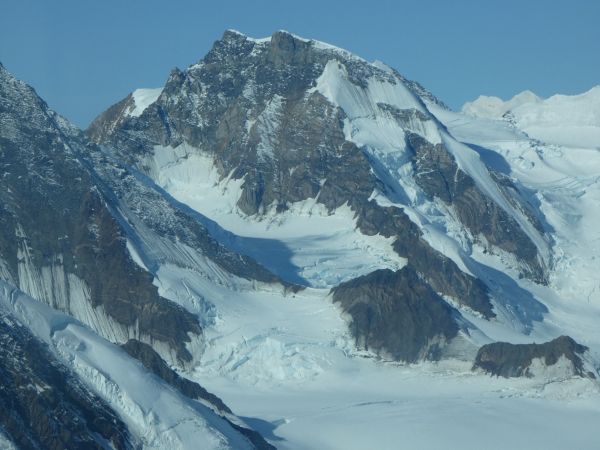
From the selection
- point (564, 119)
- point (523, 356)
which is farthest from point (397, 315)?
point (564, 119)

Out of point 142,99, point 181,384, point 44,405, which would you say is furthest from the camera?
point 142,99

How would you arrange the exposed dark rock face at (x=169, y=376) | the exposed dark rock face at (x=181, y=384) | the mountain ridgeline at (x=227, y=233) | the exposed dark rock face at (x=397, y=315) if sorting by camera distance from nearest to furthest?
the mountain ridgeline at (x=227, y=233) < the exposed dark rock face at (x=181, y=384) < the exposed dark rock face at (x=169, y=376) < the exposed dark rock face at (x=397, y=315)

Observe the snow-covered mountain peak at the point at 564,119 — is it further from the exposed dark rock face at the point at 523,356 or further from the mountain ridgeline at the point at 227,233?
the exposed dark rock face at the point at 523,356

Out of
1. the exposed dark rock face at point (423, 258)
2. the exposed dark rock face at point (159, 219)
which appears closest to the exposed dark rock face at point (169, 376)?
the exposed dark rock face at point (159, 219)

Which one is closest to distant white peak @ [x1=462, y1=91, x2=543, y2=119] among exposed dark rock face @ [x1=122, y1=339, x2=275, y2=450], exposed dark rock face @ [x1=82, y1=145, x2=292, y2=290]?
exposed dark rock face @ [x1=82, y1=145, x2=292, y2=290]

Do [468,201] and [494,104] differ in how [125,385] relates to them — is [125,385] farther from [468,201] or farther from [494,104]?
[494,104]

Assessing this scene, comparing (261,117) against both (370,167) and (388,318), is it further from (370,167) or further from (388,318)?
(388,318)
